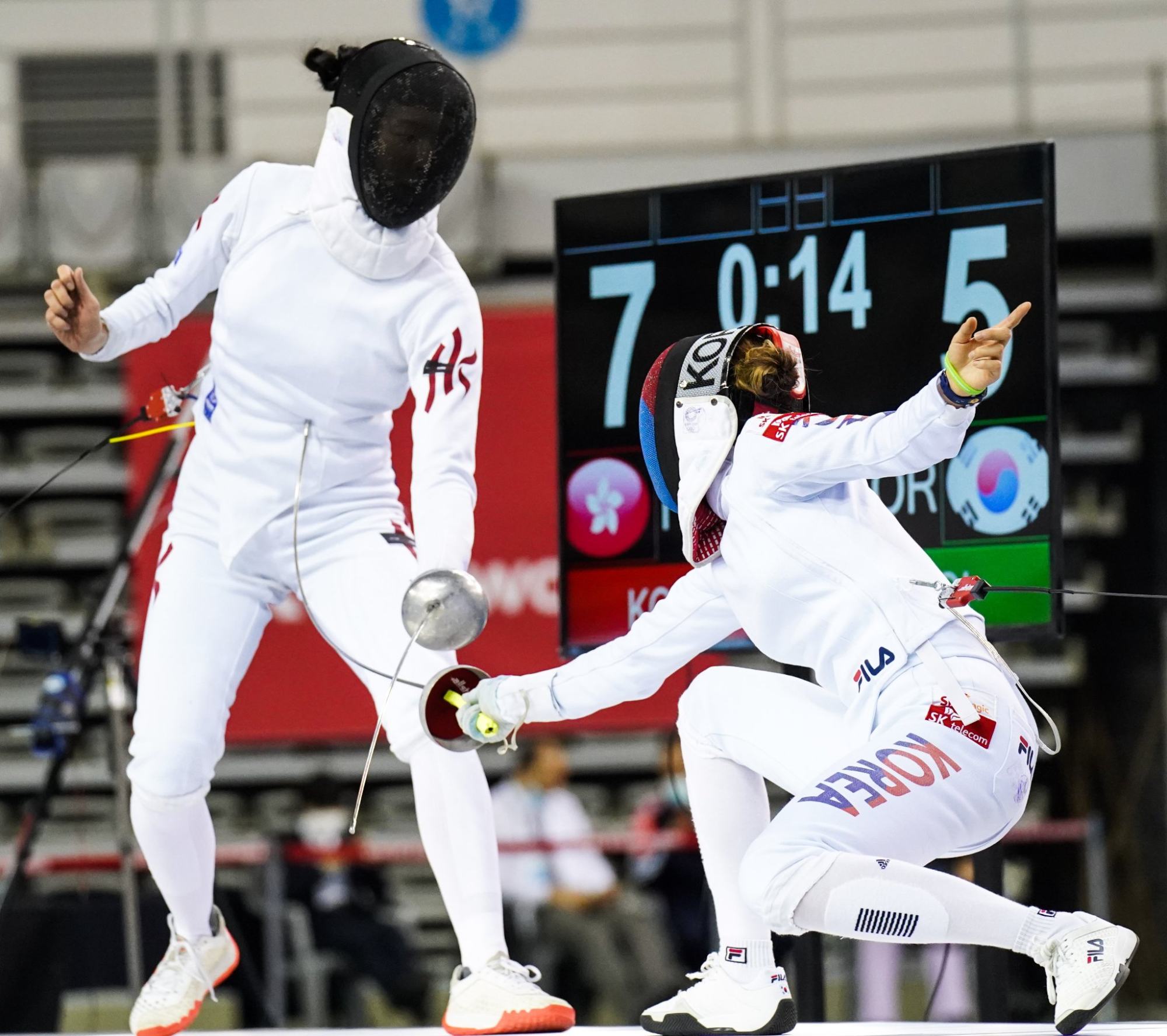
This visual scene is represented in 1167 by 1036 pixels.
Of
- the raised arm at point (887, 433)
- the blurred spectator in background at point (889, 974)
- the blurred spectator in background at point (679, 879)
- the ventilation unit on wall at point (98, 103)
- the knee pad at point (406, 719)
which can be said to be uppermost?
the ventilation unit on wall at point (98, 103)

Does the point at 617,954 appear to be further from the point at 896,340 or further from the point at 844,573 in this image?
the point at 844,573

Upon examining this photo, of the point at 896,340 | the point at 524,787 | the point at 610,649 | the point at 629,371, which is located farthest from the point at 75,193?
the point at 610,649

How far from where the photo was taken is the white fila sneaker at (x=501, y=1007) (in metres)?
2.52

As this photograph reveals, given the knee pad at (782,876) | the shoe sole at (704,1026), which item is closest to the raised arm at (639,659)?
the knee pad at (782,876)

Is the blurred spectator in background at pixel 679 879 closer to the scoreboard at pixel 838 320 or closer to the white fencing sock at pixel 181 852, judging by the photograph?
→ the scoreboard at pixel 838 320

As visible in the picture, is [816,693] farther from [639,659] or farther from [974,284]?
[974,284]

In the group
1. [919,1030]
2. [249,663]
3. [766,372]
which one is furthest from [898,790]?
[249,663]

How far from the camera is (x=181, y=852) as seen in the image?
9.11ft

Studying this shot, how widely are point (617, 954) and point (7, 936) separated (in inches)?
79.5

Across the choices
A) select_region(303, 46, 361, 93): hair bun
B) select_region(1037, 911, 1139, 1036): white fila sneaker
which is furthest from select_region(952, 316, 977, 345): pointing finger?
select_region(303, 46, 361, 93): hair bun

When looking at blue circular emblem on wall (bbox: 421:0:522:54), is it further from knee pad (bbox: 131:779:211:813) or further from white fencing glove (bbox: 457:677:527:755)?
white fencing glove (bbox: 457:677:527:755)

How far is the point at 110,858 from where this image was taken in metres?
5.96

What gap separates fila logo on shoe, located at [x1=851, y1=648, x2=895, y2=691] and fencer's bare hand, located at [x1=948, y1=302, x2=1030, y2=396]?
397mm

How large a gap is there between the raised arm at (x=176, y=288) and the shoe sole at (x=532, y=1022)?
1267mm
